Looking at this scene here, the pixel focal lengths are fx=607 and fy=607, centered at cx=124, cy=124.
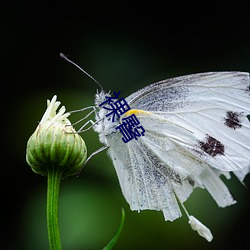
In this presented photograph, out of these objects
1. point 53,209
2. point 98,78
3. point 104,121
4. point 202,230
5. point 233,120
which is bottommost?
point 202,230

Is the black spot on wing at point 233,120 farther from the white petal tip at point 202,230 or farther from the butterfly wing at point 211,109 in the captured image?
the white petal tip at point 202,230

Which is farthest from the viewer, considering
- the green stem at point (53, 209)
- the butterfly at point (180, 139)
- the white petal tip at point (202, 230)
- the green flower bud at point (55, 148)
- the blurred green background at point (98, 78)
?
the blurred green background at point (98, 78)

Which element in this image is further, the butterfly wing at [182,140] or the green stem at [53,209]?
the butterfly wing at [182,140]

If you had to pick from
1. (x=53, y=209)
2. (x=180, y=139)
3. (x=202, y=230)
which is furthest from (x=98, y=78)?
(x=53, y=209)

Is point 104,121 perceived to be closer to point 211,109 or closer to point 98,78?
point 211,109

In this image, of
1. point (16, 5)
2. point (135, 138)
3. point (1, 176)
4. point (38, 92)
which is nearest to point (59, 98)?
point (38, 92)

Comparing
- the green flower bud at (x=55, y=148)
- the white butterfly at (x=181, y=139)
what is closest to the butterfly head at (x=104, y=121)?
the white butterfly at (x=181, y=139)

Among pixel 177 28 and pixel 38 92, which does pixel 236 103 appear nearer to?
pixel 38 92
